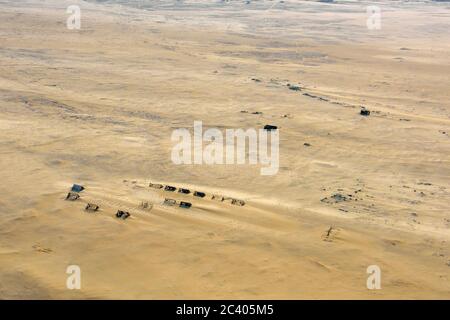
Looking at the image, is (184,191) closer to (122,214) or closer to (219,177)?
(219,177)

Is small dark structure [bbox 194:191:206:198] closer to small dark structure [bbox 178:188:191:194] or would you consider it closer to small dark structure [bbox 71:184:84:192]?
small dark structure [bbox 178:188:191:194]

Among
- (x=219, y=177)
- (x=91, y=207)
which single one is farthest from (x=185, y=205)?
(x=219, y=177)

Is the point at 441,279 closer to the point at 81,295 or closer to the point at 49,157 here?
the point at 81,295

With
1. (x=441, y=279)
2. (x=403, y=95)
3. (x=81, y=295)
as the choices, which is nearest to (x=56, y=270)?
(x=81, y=295)

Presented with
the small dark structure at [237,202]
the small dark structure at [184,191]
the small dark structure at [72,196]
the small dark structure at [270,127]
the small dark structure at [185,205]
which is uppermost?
the small dark structure at [270,127]

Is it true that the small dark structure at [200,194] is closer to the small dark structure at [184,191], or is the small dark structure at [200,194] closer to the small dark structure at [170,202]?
the small dark structure at [184,191]

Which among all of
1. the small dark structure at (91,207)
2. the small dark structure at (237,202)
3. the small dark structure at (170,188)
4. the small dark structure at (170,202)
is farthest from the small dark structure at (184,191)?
the small dark structure at (91,207)

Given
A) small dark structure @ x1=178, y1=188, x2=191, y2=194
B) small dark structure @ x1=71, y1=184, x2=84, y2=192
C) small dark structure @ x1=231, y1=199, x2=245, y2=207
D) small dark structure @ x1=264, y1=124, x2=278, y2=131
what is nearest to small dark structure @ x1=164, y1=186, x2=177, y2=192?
small dark structure @ x1=178, y1=188, x2=191, y2=194

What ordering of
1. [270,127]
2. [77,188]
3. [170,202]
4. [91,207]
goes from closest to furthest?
[91,207] → [170,202] → [77,188] → [270,127]
